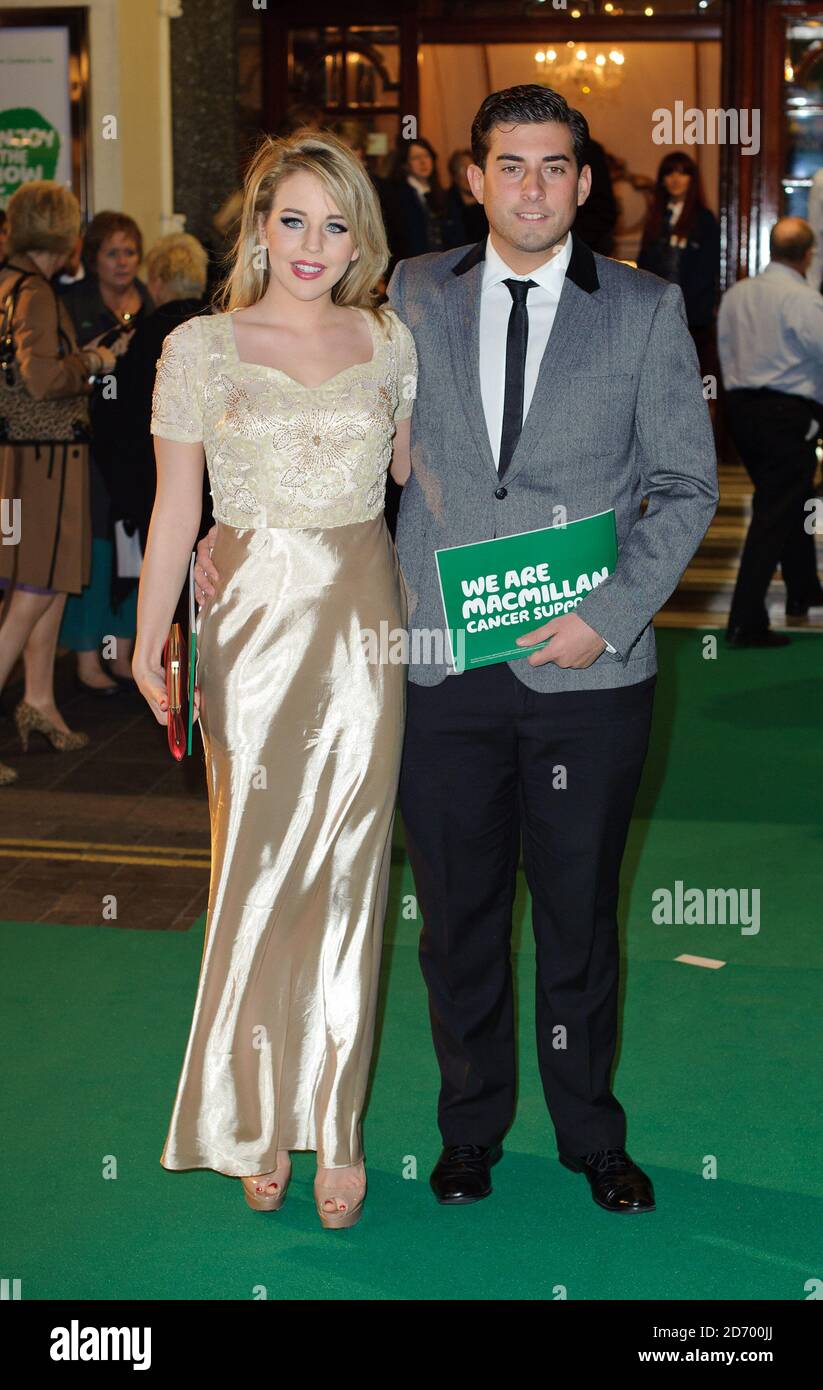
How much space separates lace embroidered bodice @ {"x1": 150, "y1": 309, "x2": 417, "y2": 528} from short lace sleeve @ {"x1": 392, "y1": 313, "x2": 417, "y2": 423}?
7cm

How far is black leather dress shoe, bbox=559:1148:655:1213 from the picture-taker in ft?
10.9

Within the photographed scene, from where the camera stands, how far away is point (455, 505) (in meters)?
3.09

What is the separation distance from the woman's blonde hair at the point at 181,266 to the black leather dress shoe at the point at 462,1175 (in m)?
4.30

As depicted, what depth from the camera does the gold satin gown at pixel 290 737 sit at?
3.00m

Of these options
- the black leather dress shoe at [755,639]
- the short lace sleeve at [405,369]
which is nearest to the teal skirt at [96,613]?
the black leather dress shoe at [755,639]

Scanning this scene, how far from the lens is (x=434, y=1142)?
366cm

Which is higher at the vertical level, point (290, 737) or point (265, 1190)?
point (290, 737)

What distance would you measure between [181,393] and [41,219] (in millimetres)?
3852

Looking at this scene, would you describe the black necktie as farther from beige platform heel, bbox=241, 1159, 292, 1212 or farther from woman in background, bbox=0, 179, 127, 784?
woman in background, bbox=0, 179, 127, 784

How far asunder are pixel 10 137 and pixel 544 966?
8.17 m

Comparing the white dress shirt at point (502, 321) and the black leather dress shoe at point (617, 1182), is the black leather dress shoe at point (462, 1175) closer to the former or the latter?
the black leather dress shoe at point (617, 1182)

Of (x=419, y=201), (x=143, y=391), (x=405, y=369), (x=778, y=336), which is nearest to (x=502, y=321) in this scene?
(x=405, y=369)

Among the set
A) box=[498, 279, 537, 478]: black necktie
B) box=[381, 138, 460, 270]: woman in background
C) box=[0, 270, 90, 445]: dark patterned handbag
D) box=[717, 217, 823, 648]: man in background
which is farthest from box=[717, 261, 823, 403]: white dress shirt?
box=[498, 279, 537, 478]: black necktie

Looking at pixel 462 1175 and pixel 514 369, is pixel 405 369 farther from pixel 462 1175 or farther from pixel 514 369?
pixel 462 1175
